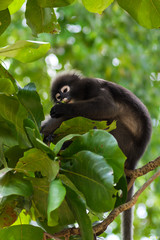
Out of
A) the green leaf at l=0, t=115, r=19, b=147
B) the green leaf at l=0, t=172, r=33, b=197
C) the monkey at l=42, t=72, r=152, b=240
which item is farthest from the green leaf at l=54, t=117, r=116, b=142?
the monkey at l=42, t=72, r=152, b=240

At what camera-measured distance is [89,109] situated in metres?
2.68

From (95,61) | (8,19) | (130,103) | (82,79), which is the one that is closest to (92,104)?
(130,103)

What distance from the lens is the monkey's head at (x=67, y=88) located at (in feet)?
10.3

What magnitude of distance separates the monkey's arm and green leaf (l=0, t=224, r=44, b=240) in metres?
1.31

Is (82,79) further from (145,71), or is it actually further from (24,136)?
(145,71)

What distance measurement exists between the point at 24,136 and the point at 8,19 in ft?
1.48

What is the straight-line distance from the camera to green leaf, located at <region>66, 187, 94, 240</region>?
4.00 ft

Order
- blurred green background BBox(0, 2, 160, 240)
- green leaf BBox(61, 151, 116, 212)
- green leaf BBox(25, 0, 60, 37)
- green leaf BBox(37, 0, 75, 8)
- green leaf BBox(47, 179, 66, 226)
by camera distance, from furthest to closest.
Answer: blurred green background BBox(0, 2, 160, 240), green leaf BBox(25, 0, 60, 37), green leaf BBox(37, 0, 75, 8), green leaf BBox(61, 151, 116, 212), green leaf BBox(47, 179, 66, 226)

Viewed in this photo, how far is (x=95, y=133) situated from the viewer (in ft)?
4.11

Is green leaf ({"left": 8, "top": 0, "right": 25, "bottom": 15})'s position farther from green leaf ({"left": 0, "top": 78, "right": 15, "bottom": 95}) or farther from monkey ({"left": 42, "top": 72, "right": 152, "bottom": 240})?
monkey ({"left": 42, "top": 72, "right": 152, "bottom": 240})

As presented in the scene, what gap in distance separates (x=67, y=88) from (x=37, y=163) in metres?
1.95

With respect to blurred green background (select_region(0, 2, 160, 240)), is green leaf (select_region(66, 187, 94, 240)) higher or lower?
higher

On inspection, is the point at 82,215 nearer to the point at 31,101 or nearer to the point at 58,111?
the point at 31,101

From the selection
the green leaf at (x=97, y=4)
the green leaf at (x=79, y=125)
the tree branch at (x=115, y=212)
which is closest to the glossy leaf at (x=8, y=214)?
the tree branch at (x=115, y=212)
